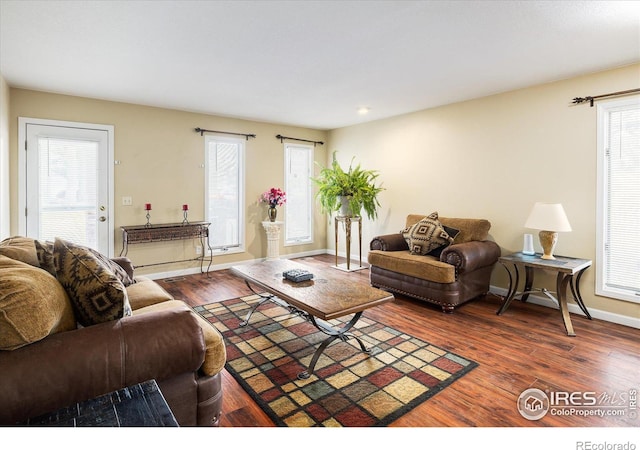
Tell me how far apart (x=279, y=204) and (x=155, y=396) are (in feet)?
16.2

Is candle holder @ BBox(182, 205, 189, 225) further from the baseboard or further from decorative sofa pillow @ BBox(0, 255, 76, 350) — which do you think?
the baseboard

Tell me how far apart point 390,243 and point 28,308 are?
380 centimetres

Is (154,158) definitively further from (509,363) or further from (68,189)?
(509,363)

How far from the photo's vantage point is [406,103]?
4.69 meters

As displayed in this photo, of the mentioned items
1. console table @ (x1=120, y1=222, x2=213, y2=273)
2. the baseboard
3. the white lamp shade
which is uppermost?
the white lamp shade

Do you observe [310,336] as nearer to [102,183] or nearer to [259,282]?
[259,282]

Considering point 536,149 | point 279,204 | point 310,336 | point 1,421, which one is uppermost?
point 536,149

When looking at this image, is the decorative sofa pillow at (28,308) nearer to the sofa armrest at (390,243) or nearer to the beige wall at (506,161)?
the sofa armrest at (390,243)

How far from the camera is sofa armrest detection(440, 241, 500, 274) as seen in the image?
3576 mm

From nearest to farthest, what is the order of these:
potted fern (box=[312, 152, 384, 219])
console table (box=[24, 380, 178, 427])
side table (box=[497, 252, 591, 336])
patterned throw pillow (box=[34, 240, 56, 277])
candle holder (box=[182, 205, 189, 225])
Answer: console table (box=[24, 380, 178, 427]), patterned throw pillow (box=[34, 240, 56, 277]), side table (box=[497, 252, 591, 336]), candle holder (box=[182, 205, 189, 225]), potted fern (box=[312, 152, 384, 219])

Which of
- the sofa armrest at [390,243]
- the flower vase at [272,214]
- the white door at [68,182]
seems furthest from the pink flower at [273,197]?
the white door at [68,182]

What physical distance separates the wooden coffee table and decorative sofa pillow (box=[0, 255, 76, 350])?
4.50 feet

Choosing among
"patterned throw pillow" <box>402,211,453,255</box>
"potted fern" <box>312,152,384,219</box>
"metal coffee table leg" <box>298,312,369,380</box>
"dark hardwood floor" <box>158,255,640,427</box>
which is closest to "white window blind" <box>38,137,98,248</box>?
"dark hardwood floor" <box>158,255,640,427</box>
